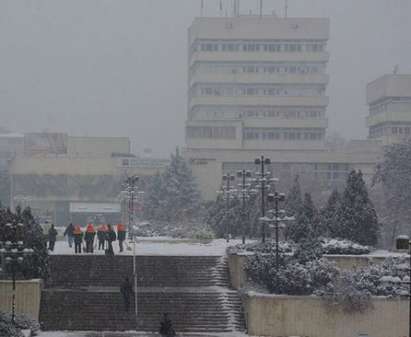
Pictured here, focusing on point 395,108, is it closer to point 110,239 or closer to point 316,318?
point 110,239

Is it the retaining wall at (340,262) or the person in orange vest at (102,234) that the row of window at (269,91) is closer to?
the person in orange vest at (102,234)

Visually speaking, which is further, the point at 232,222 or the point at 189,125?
the point at 189,125

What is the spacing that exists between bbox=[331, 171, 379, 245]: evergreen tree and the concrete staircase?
5.47 metres

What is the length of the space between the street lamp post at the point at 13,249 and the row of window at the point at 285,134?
93.9m

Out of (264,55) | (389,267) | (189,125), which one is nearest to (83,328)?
(389,267)

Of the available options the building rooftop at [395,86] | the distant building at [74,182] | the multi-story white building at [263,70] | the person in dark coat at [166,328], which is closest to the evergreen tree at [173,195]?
the distant building at [74,182]

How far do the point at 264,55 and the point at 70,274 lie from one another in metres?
94.9

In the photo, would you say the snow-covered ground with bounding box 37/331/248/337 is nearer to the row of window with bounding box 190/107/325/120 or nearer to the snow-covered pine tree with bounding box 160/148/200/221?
the snow-covered pine tree with bounding box 160/148/200/221

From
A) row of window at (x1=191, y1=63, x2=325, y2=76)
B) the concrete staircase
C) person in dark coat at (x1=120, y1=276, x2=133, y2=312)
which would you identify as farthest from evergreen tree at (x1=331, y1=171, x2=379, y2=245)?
row of window at (x1=191, y1=63, x2=325, y2=76)

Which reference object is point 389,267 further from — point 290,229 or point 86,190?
point 86,190

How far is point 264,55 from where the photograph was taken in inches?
5157

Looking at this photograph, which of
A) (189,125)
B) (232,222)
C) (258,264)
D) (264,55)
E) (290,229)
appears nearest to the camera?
(258,264)

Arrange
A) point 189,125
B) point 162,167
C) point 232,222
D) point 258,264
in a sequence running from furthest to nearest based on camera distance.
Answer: point 189,125 → point 162,167 → point 232,222 → point 258,264

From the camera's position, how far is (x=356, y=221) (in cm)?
4272
